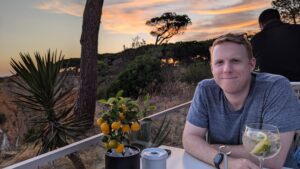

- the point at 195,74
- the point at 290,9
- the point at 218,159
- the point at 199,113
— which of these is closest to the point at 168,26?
the point at 195,74

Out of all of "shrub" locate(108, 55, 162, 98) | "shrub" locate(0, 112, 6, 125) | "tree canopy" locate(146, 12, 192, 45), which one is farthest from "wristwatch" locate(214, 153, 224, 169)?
"tree canopy" locate(146, 12, 192, 45)

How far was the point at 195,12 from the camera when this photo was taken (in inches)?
297

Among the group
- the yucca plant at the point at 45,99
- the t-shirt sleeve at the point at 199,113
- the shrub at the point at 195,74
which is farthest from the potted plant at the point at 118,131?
the shrub at the point at 195,74

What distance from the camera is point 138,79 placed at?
726cm

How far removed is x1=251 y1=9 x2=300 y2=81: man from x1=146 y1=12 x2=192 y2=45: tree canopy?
20.1 ft

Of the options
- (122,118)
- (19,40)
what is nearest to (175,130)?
(19,40)

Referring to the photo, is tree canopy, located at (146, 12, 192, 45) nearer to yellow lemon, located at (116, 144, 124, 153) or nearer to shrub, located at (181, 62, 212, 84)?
shrub, located at (181, 62, 212, 84)

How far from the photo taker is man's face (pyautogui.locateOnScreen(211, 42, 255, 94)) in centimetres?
161

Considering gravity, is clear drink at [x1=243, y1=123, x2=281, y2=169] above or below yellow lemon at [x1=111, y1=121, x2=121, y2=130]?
below

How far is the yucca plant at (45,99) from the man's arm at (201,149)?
6.70 feet

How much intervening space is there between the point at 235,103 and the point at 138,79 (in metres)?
5.66

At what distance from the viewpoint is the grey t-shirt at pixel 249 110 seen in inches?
59.6

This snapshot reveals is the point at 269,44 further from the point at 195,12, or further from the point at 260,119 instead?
the point at 195,12

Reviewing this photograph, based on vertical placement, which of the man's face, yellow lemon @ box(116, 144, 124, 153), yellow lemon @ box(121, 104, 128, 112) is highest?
the man's face
